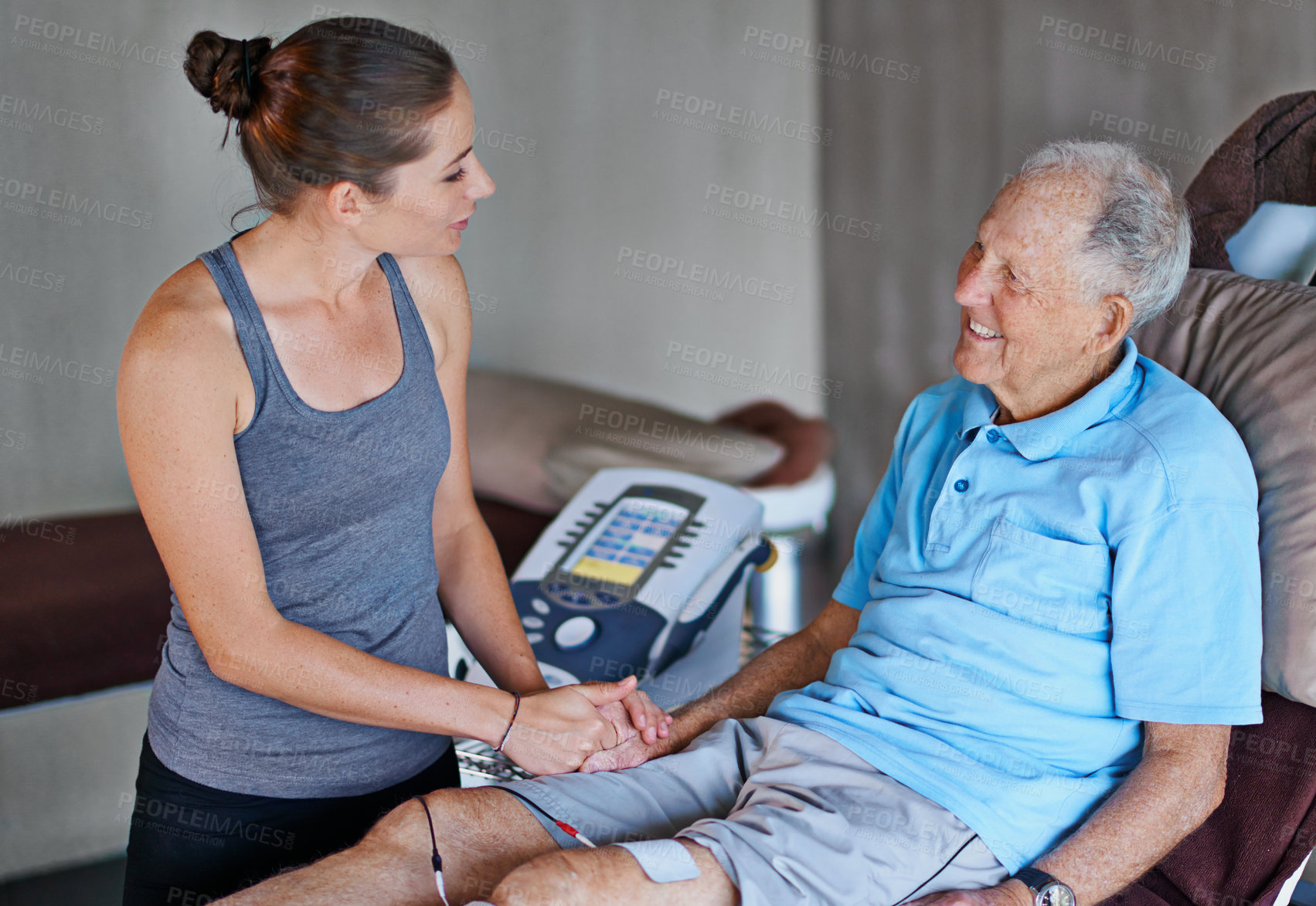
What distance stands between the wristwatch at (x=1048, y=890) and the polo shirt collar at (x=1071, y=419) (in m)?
0.50

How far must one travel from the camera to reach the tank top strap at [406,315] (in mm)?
1368

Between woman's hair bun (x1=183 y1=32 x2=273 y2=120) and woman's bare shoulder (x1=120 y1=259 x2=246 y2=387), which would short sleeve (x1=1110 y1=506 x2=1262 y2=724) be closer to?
woman's bare shoulder (x1=120 y1=259 x2=246 y2=387)

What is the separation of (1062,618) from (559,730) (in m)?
0.63

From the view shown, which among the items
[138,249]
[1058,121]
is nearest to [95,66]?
[138,249]

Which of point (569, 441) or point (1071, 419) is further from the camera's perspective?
point (569, 441)

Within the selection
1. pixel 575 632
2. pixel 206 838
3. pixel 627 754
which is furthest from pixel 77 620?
pixel 627 754

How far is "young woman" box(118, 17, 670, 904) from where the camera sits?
115 centimetres

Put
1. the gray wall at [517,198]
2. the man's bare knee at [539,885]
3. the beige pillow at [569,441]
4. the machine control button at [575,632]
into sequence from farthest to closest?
the beige pillow at [569,441] → the gray wall at [517,198] → the machine control button at [575,632] → the man's bare knee at [539,885]

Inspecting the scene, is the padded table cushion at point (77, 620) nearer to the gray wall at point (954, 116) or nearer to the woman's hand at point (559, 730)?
the woman's hand at point (559, 730)

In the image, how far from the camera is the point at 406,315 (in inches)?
54.4

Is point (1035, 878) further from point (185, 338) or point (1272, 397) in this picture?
point (185, 338)

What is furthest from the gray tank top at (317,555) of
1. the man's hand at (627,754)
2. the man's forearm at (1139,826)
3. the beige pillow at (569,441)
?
the beige pillow at (569,441)

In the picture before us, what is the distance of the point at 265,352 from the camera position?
119 cm

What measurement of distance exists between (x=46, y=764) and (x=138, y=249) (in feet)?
4.46
